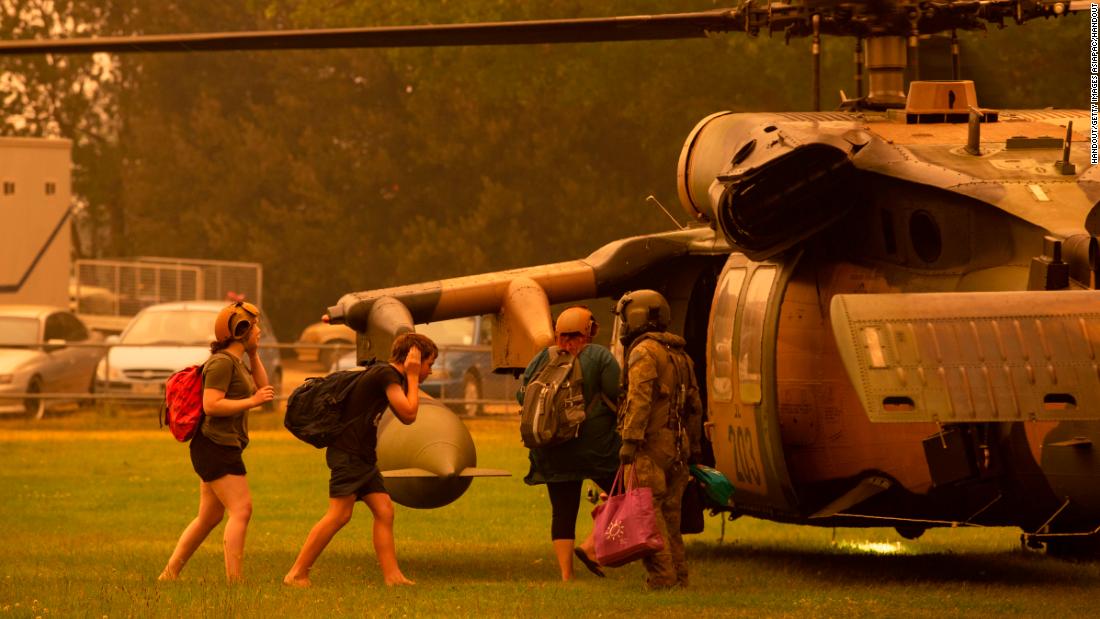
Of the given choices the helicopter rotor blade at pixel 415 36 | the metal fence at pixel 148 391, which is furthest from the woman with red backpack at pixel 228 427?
the metal fence at pixel 148 391

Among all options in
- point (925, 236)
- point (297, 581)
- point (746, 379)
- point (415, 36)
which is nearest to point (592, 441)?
point (746, 379)

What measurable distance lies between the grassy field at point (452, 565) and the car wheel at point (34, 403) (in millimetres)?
6755

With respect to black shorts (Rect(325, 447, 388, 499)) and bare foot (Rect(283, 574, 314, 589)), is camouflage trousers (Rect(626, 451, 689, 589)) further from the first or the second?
bare foot (Rect(283, 574, 314, 589))

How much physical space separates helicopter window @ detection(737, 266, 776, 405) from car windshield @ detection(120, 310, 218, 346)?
70.1ft

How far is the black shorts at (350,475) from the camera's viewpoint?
1372cm

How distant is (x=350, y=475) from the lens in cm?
1373

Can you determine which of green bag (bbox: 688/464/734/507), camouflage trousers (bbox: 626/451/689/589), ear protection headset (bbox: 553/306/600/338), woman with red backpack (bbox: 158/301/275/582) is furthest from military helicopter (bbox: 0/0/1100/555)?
woman with red backpack (bbox: 158/301/275/582)

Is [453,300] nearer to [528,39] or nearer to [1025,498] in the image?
[528,39]

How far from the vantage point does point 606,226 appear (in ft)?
179

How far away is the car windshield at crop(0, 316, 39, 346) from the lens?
35.0 m

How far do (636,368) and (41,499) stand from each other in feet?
33.2

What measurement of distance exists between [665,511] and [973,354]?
294 cm

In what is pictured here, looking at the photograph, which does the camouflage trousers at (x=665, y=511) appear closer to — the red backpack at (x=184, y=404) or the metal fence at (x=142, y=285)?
the red backpack at (x=184, y=404)

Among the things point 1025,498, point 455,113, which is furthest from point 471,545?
point 455,113
